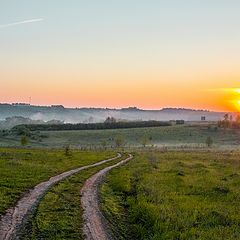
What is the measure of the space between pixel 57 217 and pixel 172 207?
6.80m

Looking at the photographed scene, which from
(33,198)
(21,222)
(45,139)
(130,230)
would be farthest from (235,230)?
(45,139)

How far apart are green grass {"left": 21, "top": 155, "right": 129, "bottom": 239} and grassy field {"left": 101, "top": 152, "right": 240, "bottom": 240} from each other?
1.65m

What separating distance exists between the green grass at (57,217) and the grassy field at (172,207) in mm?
1645

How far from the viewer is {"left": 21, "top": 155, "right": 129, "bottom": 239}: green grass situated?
57.9 feet

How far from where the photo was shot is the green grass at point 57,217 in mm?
17639

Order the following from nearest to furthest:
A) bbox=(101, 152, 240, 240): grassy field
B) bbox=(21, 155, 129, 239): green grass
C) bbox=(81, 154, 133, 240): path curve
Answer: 1. bbox=(21, 155, 129, 239): green grass
2. bbox=(81, 154, 133, 240): path curve
3. bbox=(101, 152, 240, 240): grassy field

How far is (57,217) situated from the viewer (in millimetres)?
20641

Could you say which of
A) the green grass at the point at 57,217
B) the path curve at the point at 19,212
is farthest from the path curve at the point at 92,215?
the path curve at the point at 19,212

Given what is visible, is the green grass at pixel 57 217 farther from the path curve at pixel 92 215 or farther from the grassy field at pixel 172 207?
the grassy field at pixel 172 207

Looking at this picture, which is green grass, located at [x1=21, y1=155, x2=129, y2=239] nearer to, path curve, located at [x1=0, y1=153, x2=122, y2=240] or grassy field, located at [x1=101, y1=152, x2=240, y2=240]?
path curve, located at [x1=0, y1=153, x2=122, y2=240]

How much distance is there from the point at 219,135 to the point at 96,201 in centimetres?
17976

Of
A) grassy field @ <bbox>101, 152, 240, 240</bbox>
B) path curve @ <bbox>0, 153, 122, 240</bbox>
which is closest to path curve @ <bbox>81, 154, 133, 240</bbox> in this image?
grassy field @ <bbox>101, 152, 240, 240</bbox>

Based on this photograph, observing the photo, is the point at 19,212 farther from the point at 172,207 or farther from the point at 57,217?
the point at 172,207

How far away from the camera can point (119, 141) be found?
145750mm
